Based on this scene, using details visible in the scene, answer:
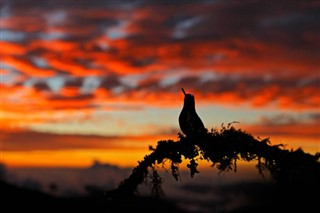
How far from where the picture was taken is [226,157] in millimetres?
7438

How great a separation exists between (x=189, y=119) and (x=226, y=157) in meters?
0.88

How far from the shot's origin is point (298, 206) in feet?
22.5

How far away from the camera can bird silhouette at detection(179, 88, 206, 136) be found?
7.72 m

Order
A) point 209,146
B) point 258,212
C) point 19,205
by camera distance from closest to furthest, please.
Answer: point 209,146
point 19,205
point 258,212

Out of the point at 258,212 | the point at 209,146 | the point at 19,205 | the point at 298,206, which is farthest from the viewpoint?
the point at 258,212

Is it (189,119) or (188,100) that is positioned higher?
(188,100)

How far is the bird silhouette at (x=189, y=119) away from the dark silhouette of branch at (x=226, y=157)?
0.16 metres

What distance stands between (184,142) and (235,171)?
79cm

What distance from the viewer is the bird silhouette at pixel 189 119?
304 inches

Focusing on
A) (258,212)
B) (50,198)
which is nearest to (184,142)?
(50,198)

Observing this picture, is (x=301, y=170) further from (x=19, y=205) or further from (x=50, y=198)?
(x=50, y=198)

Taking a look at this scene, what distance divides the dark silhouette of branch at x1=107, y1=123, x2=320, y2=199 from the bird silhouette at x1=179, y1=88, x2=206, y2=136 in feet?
0.51

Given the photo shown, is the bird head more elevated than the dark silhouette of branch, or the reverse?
the bird head

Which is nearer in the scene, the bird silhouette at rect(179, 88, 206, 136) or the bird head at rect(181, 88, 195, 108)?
the bird silhouette at rect(179, 88, 206, 136)
